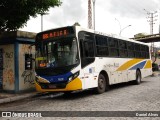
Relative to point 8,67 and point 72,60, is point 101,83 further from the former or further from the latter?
point 8,67

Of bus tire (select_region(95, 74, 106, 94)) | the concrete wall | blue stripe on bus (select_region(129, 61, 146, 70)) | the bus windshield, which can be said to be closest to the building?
Result: the concrete wall

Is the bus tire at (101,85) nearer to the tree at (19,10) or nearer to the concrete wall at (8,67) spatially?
the tree at (19,10)

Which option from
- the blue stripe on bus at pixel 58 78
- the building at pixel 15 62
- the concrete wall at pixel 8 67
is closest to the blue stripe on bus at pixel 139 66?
the building at pixel 15 62

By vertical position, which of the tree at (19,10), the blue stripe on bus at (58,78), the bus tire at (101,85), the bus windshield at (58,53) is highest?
the tree at (19,10)

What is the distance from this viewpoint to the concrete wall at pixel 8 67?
1431cm

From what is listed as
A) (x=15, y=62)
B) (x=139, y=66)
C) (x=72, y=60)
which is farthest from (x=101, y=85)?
(x=139, y=66)

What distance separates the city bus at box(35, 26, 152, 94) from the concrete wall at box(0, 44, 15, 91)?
2785 millimetres

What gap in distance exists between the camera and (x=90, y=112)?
8117 millimetres

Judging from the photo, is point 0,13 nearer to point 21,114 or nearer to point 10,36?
point 10,36

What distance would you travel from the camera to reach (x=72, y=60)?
36.0ft

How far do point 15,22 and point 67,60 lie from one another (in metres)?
3.99

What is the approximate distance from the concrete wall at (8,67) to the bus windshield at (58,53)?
308cm

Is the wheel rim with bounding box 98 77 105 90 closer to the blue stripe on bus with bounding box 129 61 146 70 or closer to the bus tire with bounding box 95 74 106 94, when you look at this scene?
the bus tire with bounding box 95 74 106 94

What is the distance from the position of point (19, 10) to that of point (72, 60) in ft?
11.6
